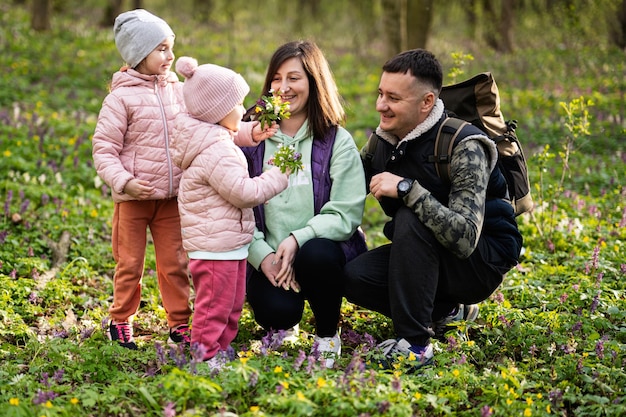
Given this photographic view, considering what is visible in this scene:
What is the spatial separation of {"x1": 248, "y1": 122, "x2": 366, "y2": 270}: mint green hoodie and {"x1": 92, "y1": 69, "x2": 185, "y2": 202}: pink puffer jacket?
2.02 feet

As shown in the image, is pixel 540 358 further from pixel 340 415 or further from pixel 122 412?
pixel 122 412

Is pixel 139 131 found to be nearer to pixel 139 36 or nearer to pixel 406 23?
pixel 139 36

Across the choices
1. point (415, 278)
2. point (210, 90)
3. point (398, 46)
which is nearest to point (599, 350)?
point (415, 278)

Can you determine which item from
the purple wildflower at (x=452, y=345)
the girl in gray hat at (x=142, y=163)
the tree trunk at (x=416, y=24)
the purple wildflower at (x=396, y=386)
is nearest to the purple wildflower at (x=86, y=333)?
the girl in gray hat at (x=142, y=163)

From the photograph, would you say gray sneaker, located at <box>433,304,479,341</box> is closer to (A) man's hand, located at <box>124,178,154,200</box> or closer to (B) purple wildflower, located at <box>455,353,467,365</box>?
(B) purple wildflower, located at <box>455,353,467,365</box>

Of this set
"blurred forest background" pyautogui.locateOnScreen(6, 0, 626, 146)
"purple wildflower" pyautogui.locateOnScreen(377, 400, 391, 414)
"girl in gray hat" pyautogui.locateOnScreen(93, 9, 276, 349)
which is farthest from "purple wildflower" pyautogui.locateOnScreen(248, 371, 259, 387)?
"blurred forest background" pyautogui.locateOnScreen(6, 0, 626, 146)

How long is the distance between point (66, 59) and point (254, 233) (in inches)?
470

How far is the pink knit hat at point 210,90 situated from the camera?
3.45 m

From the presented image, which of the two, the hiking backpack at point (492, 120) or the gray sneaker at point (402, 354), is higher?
the hiking backpack at point (492, 120)

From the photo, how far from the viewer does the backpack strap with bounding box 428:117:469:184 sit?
370cm

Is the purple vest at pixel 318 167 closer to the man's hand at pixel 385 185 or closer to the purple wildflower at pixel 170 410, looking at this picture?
the man's hand at pixel 385 185

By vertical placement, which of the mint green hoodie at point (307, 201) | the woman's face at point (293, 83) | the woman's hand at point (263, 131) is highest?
the woman's face at point (293, 83)

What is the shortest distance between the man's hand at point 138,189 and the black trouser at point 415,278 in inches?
50.4

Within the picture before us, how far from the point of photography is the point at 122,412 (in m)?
2.96
